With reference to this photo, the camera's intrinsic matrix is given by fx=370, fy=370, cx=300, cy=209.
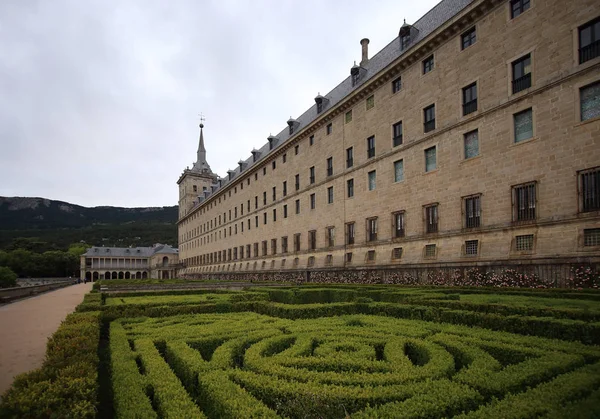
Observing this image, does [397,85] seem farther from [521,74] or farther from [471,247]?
[471,247]

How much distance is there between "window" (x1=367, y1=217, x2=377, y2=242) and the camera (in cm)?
2944

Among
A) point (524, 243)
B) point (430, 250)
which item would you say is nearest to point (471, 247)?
point (430, 250)

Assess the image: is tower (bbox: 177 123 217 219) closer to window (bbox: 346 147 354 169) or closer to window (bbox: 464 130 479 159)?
window (bbox: 346 147 354 169)

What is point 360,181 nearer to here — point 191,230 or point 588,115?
point 588,115

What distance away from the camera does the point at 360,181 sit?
31.6 m

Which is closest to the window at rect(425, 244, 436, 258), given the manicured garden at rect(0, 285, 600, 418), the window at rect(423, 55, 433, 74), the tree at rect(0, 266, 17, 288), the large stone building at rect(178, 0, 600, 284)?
the large stone building at rect(178, 0, 600, 284)

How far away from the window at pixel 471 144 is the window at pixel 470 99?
1368 millimetres

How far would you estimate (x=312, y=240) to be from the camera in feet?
Answer: 125

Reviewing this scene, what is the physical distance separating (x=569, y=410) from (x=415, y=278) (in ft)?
66.0

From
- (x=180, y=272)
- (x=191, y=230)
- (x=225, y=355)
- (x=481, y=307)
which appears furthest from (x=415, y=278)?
(x=180, y=272)

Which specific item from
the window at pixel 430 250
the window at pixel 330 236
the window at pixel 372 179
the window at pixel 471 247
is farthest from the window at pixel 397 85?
the window at pixel 330 236

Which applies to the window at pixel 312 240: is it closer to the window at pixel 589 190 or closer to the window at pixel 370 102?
the window at pixel 370 102

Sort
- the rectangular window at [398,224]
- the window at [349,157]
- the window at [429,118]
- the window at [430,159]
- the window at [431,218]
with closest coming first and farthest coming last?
1. the window at [431,218]
2. the window at [430,159]
3. the window at [429,118]
4. the rectangular window at [398,224]
5. the window at [349,157]

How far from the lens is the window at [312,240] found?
123ft
